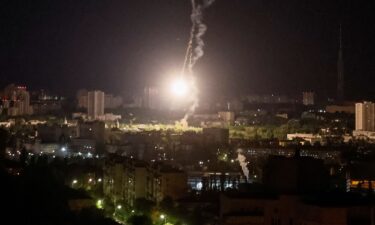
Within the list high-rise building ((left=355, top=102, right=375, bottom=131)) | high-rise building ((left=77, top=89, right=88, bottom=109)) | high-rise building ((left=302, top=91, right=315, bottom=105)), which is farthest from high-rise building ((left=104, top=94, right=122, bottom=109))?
high-rise building ((left=355, top=102, right=375, bottom=131))

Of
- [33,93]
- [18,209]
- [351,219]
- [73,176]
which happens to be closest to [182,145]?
[73,176]

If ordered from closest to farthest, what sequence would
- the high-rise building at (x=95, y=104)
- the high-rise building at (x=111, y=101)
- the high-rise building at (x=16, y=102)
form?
the high-rise building at (x=16, y=102) < the high-rise building at (x=95, y=104) < the high-rise building at (x=111, y=101)

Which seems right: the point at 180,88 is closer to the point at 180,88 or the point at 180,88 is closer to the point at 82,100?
the point at 180,88

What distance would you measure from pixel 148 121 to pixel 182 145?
9.34 m

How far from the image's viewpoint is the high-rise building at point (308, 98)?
28.4 metres

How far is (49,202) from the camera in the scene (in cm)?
723

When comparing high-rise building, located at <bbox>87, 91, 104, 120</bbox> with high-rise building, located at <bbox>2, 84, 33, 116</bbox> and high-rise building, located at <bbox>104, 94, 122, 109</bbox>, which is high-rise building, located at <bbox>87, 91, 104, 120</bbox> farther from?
high-rise building, located at <bbox>104, 94, 122, 109</bbox>

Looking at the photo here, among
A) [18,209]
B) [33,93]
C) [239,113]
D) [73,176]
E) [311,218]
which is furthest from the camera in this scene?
[33,93]

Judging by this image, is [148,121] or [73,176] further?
[148,121]

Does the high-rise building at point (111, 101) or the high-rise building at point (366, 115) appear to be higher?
the high-rise building at point (111, 101)

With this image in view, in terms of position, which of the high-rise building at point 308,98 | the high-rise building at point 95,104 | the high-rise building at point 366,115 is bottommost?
the high-rise building at point 366,115

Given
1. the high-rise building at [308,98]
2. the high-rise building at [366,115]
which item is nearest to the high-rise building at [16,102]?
the high-rise building at [308,98]

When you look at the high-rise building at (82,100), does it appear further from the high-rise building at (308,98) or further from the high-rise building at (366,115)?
the high-rise building at (366,115)

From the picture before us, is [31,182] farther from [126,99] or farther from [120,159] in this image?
[126,99]
